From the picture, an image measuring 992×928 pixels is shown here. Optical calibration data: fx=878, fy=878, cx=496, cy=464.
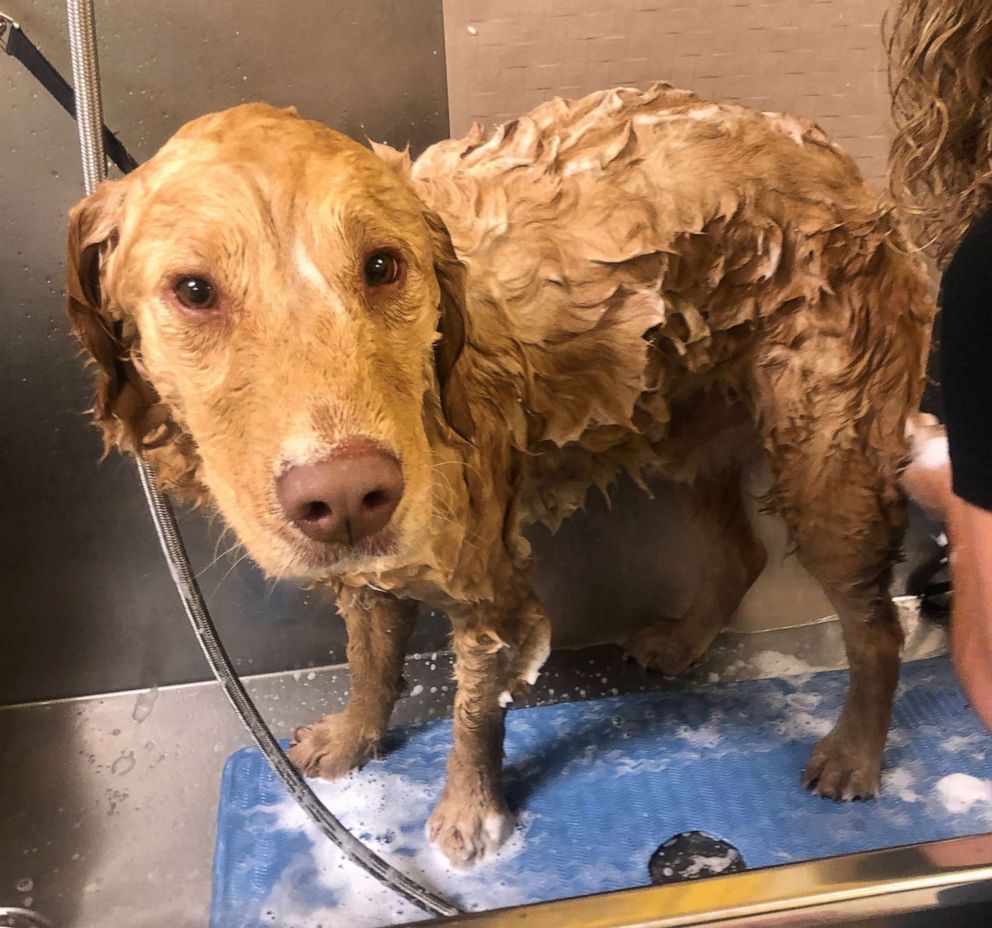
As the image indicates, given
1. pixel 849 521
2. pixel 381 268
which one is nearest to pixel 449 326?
pixel 381 268

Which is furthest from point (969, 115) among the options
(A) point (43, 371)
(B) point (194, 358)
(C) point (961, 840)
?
(A) point (43, 371)

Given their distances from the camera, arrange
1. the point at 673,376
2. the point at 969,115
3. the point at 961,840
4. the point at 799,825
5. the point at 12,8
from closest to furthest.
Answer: the point at 961,840 → the point at 969,115 → the point at 12,8 → the point at 673,376 → the point at 799,825

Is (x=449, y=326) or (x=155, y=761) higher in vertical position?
(x=449, y=326)

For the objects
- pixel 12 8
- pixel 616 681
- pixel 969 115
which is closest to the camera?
pixel 969 115

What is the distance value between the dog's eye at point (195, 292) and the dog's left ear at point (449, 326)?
0.25m

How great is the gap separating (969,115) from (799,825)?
3.75 feet

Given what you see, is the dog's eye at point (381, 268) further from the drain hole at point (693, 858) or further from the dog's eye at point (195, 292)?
the drain hole at point (693, 858)

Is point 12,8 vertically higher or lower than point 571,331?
higher

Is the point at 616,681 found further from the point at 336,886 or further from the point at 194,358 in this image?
the point at 194,358

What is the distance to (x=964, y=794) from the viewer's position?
154cm

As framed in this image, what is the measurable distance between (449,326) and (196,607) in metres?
0.57

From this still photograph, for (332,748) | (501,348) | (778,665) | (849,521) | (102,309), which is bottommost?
(778,665)

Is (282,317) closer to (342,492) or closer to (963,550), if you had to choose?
(342,492)

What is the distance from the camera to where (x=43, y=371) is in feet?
4.75
